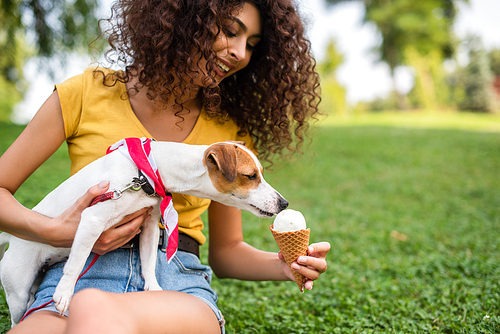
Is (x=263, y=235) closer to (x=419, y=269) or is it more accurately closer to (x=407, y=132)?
(x=419, y=269)

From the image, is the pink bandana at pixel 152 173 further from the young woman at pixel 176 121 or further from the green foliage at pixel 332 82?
the green foliage at pixel 332 82

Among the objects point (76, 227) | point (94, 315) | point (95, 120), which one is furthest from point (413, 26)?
point (94, 315)

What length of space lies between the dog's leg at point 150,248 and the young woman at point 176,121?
0.16 ft

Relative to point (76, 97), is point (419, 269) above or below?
below

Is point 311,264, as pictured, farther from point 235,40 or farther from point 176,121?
point 235,40

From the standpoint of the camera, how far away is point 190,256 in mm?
2031

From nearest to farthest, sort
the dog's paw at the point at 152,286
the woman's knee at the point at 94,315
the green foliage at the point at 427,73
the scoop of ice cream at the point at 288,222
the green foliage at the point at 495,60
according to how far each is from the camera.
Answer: the woman's knee at the point at 94,315
the dog's paw at the point at 152,286
the scoop of ice cream at the point at 288,222
the green foliage at the point at 427,73
the green foliage at the point at 495,60

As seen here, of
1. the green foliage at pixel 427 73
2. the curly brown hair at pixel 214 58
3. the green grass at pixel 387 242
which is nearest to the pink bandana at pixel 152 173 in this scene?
the curly brown hair at pixel 214 58

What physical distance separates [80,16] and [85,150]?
5523 mm

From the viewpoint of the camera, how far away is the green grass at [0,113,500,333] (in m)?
2.69

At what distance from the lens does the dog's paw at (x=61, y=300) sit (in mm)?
1578

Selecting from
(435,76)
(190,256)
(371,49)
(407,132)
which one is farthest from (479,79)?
(190,256)

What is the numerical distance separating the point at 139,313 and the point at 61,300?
45cm

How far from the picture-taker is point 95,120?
1.93 meters
